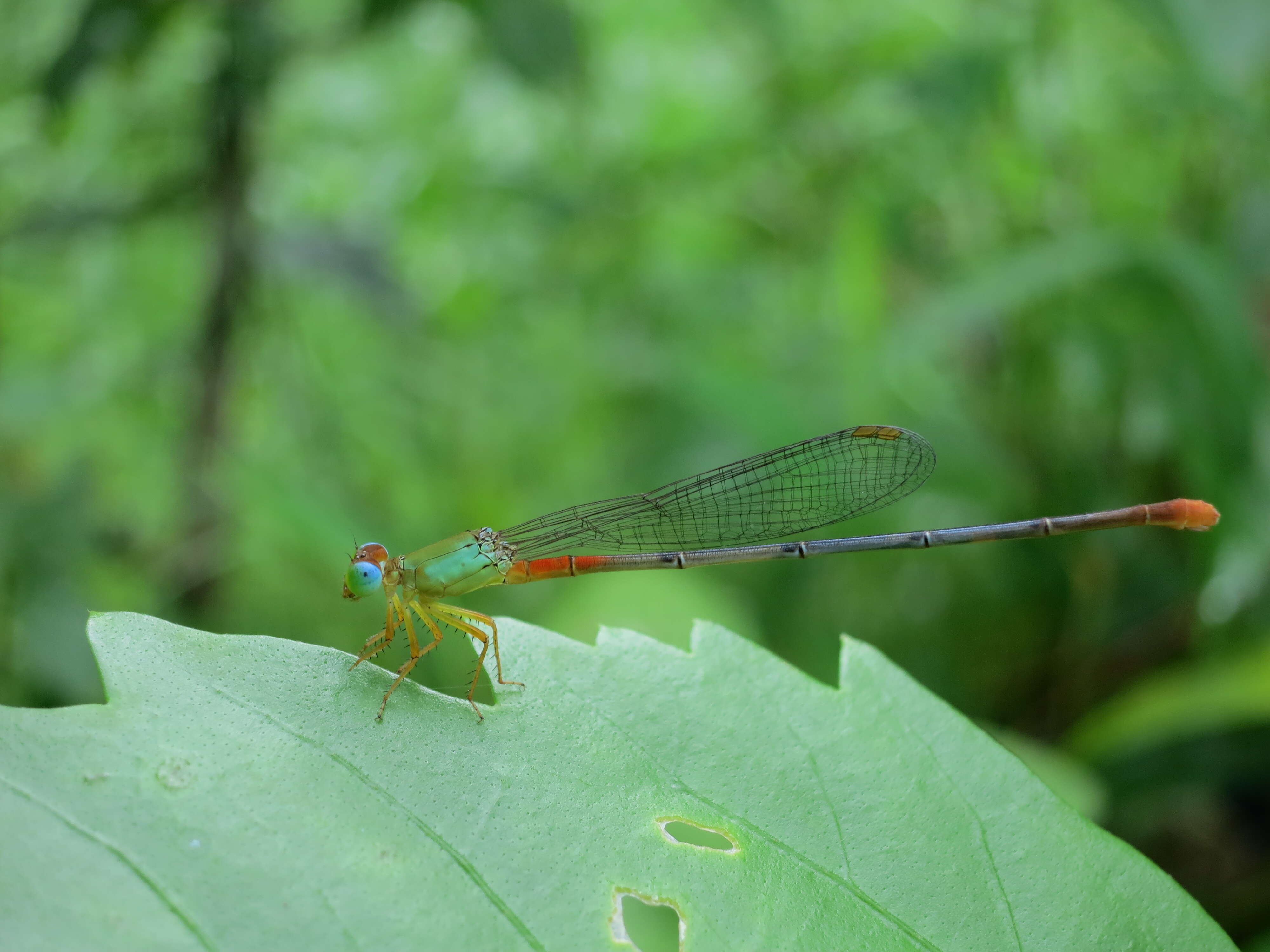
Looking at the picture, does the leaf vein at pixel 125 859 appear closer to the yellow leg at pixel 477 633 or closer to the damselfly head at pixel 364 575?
the yellow leg at pixel 477 633

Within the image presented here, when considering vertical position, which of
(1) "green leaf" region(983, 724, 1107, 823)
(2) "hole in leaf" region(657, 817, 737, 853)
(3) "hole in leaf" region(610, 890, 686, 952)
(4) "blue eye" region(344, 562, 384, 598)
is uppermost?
(4) "blue eye" region(344, 562, 384, 598)

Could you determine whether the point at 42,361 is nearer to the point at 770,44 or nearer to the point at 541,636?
the point at 770,44

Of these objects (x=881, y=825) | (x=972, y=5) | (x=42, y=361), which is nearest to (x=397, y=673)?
(x=881, y=825)

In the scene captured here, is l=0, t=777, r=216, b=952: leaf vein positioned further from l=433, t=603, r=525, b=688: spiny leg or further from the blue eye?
the blue eye

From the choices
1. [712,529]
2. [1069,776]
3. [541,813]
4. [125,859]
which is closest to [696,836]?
[541,813]

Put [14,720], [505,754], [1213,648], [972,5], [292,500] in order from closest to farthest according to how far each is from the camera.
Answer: [14,720] < [505,754] < [292,500] < [1213,648] < [972,5]

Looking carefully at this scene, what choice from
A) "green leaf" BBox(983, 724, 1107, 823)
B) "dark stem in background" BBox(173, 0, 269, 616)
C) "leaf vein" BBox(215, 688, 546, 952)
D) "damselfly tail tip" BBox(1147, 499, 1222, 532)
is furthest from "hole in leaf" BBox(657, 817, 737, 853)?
"dark stem in background" BBox(173, 0, 269, 616)
